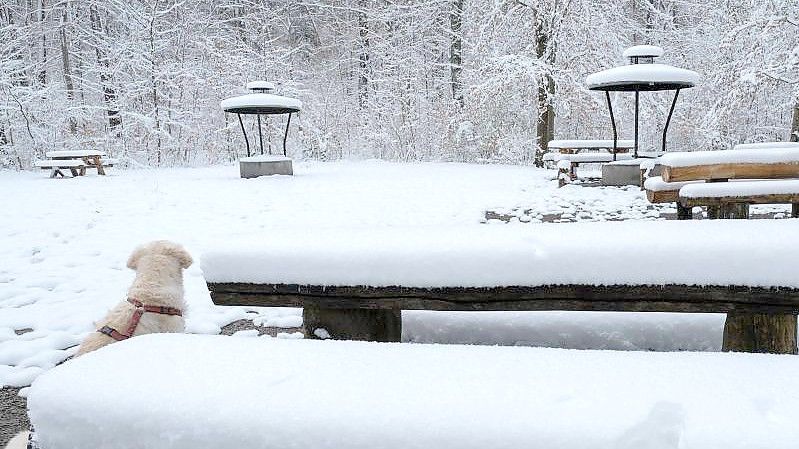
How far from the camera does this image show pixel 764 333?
1952 millimetres

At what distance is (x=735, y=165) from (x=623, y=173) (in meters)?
6.06

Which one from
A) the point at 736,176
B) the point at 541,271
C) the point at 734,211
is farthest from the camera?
the point at 734,211

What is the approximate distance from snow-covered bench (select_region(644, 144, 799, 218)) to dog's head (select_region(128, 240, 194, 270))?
403 cm

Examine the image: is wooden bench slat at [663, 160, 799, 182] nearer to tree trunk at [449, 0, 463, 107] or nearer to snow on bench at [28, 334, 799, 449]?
snow on bench at [28, 334, 799, 449]

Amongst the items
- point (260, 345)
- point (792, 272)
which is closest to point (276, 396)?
point (260, 345)

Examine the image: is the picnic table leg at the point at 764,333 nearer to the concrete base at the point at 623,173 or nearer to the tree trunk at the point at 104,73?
the concrete base at the point at 623,173

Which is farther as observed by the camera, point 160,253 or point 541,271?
point 160,253

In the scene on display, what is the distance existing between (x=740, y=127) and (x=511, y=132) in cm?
732

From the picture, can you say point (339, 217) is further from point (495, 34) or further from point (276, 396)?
point (495, 34)

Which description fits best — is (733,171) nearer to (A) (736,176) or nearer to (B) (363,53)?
(A) (736,176)

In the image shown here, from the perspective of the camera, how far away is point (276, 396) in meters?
1.25

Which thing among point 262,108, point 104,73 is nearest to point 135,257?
point 262,108

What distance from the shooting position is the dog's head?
2.70m

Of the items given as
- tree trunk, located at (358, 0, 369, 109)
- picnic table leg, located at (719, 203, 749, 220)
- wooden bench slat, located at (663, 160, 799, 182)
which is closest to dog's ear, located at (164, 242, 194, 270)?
wooden bench slat, located at (663, 160, 799, 182)
